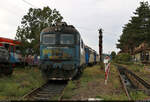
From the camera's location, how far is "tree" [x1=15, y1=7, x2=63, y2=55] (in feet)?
70.7

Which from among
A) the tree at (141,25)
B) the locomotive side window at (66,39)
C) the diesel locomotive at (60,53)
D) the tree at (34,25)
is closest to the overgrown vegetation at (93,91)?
the diesel locomotive at (60,53)

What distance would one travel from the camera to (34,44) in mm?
21266

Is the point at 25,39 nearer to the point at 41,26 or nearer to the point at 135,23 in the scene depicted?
the point at 41,26

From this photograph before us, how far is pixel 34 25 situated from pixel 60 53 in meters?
10.8

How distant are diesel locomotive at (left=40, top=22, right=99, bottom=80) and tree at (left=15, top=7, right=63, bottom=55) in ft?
27.8

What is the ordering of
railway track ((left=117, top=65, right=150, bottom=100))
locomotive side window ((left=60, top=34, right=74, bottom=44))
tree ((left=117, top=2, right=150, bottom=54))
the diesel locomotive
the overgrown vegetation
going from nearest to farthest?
the overgrown vegetation < railway track ((left=117, top=65, right=150, bottom=100)) < the diesel locomotive < locomotive side window ((left=60, top=34, right=74, bottom=44)) < tree ((left=117, top=2, right=150, bottom=54))

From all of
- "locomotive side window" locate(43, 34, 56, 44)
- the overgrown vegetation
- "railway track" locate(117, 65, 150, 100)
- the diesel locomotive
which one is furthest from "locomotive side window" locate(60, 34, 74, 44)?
"railway track" locate(117, 65, 150, 100)

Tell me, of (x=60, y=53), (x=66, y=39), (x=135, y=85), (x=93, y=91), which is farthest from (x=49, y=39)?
(x=135, y=85)

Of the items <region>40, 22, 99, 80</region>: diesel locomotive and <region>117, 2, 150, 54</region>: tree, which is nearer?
<region>40, 22, 99, 80</region>: diesel locomotive

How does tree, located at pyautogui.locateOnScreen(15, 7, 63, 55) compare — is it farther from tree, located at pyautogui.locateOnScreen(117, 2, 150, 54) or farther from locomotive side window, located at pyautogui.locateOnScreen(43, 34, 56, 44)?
tree, located at pyautogui.locateOnScreen(117, 2, 150, 54)

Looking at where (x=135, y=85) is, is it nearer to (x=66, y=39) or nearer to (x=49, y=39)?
(x=66, y=39)

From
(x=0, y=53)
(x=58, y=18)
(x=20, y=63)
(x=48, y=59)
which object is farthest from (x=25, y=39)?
(x=48, y=59)

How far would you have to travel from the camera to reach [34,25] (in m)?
22.3

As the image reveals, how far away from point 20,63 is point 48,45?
10.8 meters
